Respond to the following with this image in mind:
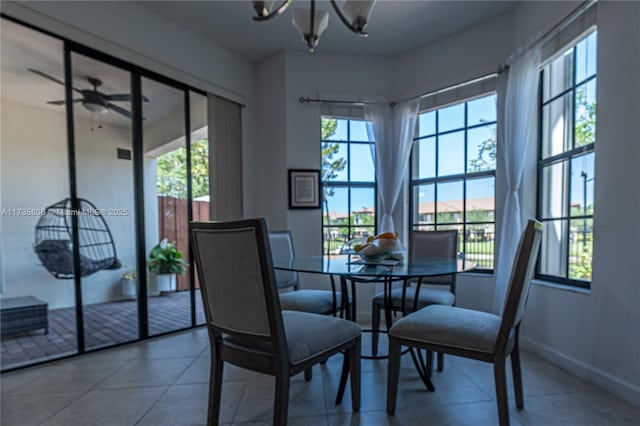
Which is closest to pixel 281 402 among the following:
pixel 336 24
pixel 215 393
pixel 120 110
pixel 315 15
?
pixel 215 393

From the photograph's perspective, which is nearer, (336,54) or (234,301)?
(234,301)

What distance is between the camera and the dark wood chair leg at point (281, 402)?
1.24m

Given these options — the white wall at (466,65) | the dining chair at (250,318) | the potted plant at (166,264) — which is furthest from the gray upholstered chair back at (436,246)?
the potted plant at (166,264)

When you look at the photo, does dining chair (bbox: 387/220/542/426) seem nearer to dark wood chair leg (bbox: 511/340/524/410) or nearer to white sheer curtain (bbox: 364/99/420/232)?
dark wood chair leg (bbox: 511/340/524/410)

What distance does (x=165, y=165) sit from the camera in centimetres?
302

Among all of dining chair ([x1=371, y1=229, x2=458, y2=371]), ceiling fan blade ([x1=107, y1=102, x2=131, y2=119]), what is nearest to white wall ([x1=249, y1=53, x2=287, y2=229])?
ceiling fan blade ([x1=107, y1=102, x2=131, y2=119])

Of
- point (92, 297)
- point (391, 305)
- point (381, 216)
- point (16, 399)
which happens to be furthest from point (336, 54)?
point (16, 399)

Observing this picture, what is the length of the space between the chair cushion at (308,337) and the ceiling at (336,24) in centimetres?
255

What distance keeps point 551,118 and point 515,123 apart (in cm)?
27

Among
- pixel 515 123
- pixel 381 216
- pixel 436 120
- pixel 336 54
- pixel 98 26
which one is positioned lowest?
pixel 381 216

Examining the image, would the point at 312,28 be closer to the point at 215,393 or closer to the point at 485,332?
the point at 485,332

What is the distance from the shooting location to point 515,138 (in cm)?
255

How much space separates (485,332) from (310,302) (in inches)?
43.6

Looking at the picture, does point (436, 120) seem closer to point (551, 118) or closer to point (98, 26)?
point (551, 118)
